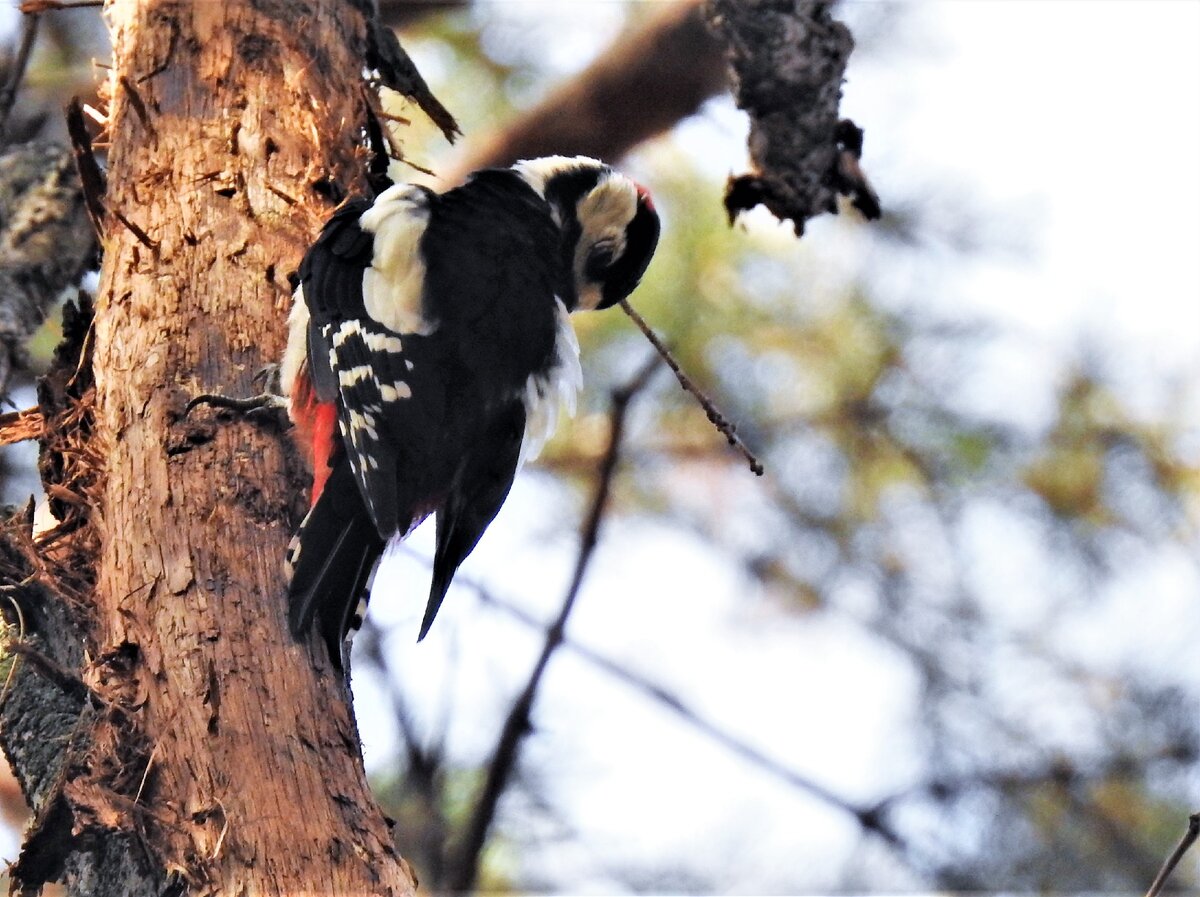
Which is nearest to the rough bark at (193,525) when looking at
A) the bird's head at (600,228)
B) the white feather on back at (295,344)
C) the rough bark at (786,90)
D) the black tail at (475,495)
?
the white feather on back at (295,344)

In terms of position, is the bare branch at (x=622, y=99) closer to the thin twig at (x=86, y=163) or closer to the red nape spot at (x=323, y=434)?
the thin twig at (x=86, y=163)

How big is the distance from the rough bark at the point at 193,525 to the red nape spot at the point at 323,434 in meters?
0.04

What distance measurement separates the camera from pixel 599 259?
283 cm

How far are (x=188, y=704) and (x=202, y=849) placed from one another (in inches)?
7.8

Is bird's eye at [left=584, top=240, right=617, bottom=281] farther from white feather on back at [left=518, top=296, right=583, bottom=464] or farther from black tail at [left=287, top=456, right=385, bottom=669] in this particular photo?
black tail at [left=287, top=456, right=385, bottom=669]

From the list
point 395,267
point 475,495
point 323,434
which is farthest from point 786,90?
point 323,434

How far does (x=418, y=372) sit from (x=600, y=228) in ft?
2.33

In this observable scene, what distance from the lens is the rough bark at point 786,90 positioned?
285 centimetres

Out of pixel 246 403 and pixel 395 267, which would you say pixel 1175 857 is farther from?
pixel 395 267

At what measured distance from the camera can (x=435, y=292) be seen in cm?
236

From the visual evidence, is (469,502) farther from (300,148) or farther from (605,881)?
(605,881)

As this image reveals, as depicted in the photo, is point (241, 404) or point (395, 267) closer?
point (241, 404)

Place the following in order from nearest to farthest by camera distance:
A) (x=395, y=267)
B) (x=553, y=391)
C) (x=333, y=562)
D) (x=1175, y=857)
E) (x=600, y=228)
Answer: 1. (x=1175, y=857)
2. (x=333, y=562)
3. (x=395, y=267)
4. (x=553, y=391)
5. (x=600, y=228)

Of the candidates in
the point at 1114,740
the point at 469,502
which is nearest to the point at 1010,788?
the point at 1114,740
